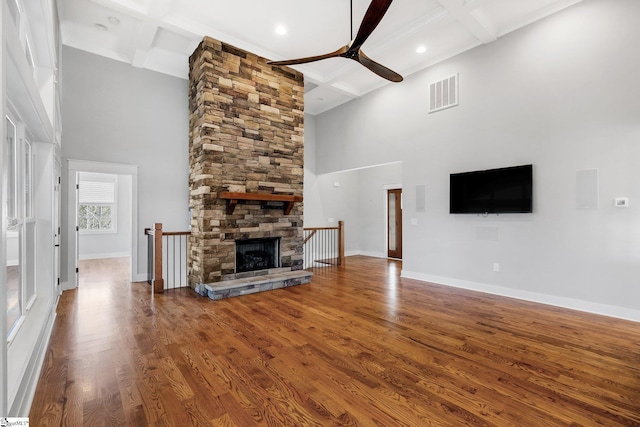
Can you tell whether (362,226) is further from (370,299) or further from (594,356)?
(594,356)

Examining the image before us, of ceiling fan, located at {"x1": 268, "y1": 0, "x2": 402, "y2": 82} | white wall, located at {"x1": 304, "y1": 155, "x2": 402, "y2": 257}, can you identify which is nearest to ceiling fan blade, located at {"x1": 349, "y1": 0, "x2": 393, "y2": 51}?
ceiling fan, located at {"x1": 268, "y1": 0, "x2": 402, "y2": 82}

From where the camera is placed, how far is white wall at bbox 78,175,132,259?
8.66 meters

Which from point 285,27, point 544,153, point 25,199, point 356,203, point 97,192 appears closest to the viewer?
point 25,199

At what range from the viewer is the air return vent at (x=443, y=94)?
17.6ft

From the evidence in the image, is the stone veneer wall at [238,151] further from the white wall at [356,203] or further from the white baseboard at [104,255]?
the white baseboard at [104,255]

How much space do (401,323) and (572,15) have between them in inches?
186

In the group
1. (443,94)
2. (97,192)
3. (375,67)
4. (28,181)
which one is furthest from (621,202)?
(97,192)

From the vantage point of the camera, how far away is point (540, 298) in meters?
4.39

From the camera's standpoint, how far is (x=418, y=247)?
5.95m

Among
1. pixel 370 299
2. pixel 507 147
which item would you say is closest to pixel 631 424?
pixel 370 299

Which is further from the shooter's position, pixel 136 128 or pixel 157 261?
pixel 136 128

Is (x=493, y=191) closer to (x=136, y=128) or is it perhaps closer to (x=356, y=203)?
(x=356, y=203)

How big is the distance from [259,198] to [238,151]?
35.2 inches

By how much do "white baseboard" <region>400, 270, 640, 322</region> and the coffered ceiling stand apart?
4.00 metres
